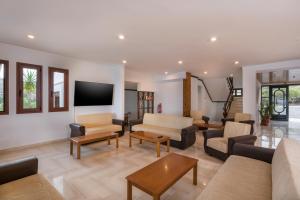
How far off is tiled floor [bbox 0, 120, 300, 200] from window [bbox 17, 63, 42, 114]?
1131mm

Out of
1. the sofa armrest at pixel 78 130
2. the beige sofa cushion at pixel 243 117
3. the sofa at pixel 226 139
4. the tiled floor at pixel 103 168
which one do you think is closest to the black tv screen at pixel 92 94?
the sofa armrest at pixel 78 130

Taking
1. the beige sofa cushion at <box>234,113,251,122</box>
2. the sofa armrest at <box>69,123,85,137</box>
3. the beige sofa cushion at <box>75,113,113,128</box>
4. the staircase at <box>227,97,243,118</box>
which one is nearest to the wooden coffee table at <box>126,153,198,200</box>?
the sofa armrest at <box>69,123,85,137</box>

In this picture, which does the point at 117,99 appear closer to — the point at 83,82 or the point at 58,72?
the point at 83,82

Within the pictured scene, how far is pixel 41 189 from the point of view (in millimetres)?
1597

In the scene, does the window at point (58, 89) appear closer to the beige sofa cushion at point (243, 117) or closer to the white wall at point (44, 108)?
the white wall at point (44, 108)

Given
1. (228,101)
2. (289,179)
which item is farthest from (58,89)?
(228,101)

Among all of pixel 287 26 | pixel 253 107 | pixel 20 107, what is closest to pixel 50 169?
pixel 20 107

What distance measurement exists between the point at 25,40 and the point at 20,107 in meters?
1.75

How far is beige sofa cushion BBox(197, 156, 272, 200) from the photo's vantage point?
4.88 feet

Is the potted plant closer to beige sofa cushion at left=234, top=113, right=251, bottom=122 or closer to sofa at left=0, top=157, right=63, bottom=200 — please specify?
beige sofa cushion at left=234, top=113, right=251, bottom=122

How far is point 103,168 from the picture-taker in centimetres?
306

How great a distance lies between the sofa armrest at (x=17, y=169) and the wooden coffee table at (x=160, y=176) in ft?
3.84

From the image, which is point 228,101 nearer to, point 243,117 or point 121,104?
point 243,117

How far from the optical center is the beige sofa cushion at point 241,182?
4.88ft
